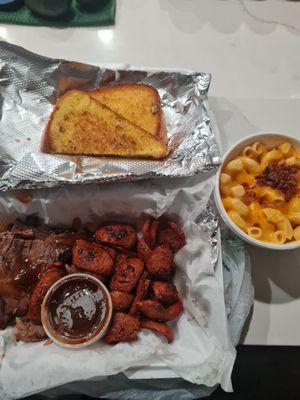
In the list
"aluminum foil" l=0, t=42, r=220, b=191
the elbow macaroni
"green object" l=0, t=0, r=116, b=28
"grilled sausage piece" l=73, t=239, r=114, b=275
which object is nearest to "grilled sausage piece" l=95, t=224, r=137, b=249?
"grilled sausage piece" l=73, t=239, r=114, b=275

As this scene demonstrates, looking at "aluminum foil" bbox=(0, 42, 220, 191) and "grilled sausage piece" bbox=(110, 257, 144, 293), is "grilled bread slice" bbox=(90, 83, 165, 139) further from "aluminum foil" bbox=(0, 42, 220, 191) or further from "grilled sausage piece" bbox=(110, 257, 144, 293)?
"grilled sausage piece" bbox=(110, 257, 144, 293)

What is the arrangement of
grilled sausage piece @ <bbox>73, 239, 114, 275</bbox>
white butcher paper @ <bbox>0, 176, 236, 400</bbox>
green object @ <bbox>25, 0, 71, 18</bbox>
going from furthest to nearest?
green object @ <bbox>25, 0, 71, 18</bbox>
grilled sausage piece @ <bbox>73, 239, 114, 275</bbox>
white butcher paper @ <bbox>0, 176, 236, 400</bbox>

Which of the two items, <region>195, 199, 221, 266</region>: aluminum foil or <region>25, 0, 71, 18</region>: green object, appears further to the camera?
<region>25, 0, 71, 18</region>: green object

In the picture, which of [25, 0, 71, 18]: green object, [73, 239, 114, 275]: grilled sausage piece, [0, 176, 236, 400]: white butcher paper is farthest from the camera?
[25, 0, 71, 18]: green object

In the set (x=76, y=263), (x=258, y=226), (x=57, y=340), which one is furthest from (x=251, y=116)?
(x=57, y=340)

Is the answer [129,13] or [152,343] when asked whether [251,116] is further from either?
[152,343]

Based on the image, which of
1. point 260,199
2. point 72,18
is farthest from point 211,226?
point 72,18
